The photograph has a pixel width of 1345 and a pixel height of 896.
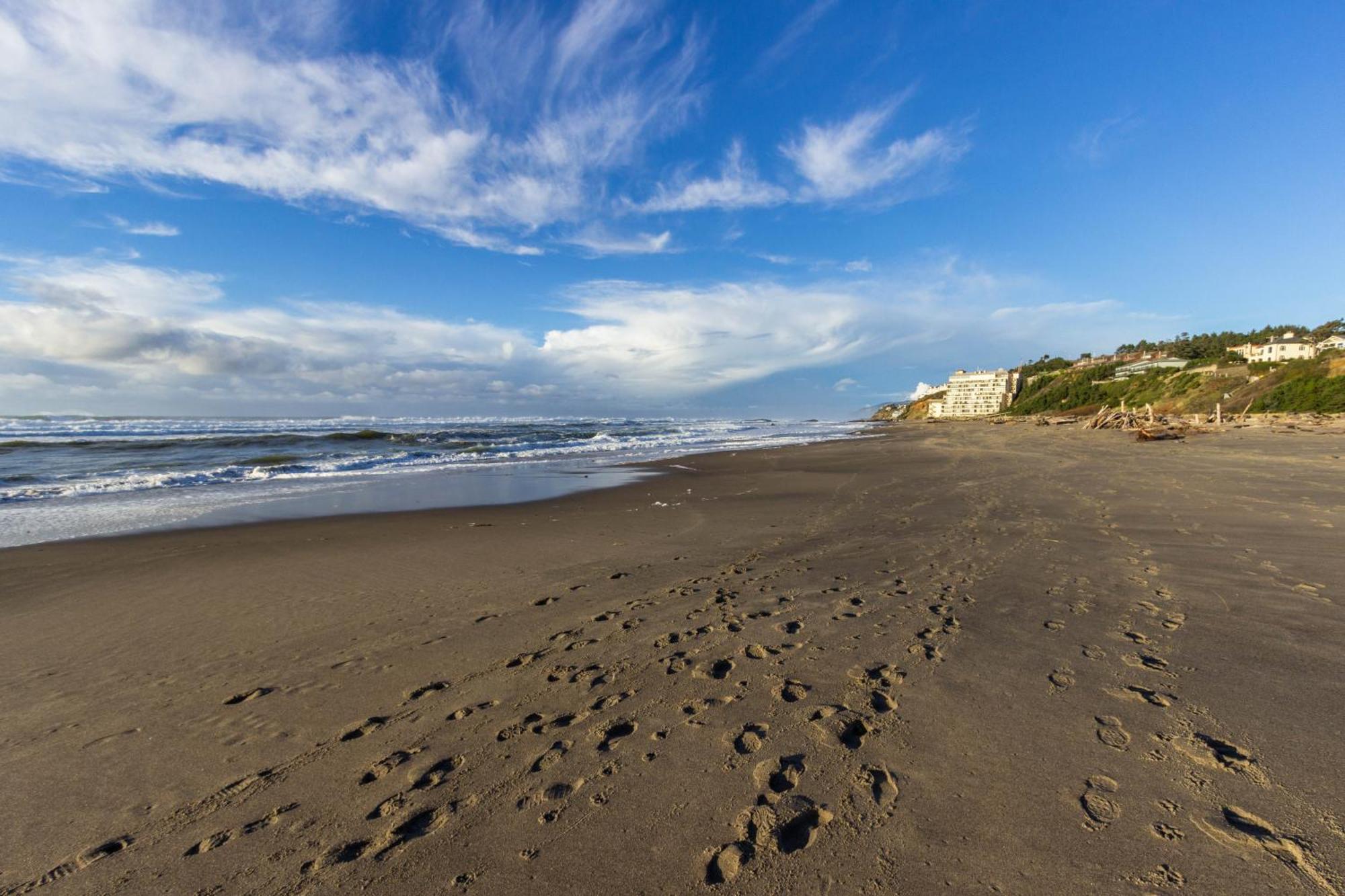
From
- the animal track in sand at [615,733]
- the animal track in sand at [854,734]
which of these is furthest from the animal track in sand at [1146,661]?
the animal track in sand at [615,733]

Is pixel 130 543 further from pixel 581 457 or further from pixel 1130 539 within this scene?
pixel 581 457

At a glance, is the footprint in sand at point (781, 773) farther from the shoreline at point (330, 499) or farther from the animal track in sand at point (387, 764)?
the shoreline at point (330, 499)

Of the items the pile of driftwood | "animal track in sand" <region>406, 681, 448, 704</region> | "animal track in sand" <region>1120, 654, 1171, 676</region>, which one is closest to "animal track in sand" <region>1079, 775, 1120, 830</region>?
"animal track in sand" <region>1120, 654, 1171, 676</region>

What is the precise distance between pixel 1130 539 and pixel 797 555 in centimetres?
447

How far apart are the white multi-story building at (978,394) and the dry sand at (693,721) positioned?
342 feet

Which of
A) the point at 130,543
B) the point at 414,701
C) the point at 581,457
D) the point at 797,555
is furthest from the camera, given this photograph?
the point at 581,457

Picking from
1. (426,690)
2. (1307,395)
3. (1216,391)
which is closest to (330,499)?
(426,690)

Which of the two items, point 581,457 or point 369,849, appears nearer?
point 369,849

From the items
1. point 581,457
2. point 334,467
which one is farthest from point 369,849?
point 581,457

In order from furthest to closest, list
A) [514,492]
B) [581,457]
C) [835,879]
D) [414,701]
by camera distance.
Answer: [581,457] → [514,492] → [414,701] → [835,879]

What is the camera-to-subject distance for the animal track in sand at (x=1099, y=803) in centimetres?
226

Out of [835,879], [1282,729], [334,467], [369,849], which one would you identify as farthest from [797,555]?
[334,467]

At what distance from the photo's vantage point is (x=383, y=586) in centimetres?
611

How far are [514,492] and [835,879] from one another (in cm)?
1276
